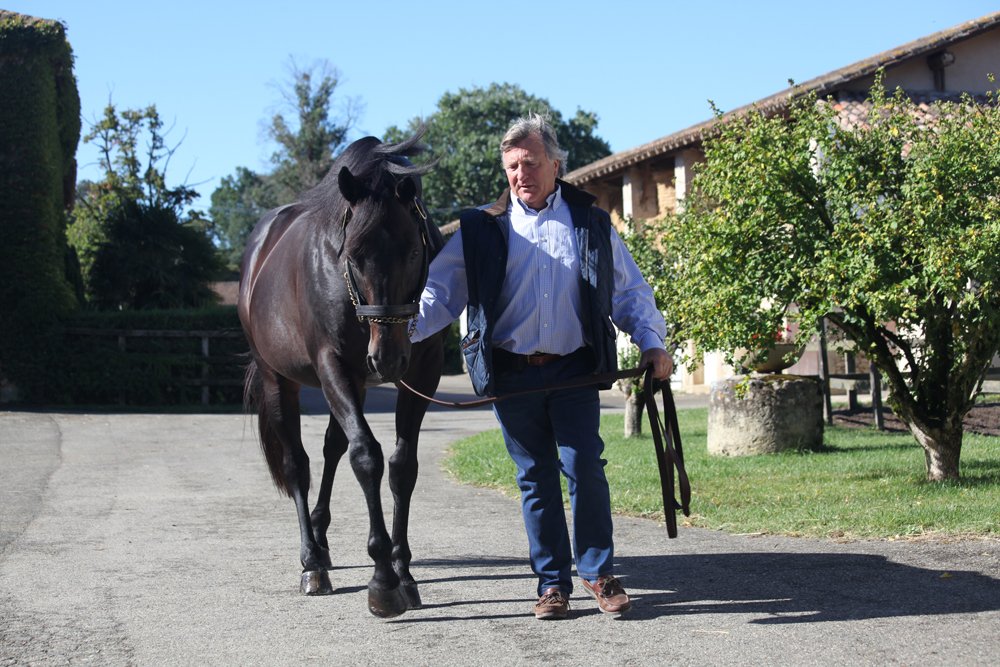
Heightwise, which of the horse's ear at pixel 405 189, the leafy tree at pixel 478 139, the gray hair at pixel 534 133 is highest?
the leafy tree at pixel 478 139

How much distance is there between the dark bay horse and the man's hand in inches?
41.9

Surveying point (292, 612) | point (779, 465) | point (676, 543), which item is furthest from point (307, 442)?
point (292, 612)

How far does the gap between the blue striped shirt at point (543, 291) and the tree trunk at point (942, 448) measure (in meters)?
4.15

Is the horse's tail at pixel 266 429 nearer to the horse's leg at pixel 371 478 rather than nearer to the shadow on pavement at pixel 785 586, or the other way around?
the shadow on pavement at pixel 785 586

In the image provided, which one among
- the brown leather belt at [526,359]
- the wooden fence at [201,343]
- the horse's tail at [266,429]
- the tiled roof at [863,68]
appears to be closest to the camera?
the brown leather belt at [526,359]

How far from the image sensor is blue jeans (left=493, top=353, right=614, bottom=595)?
193 inches

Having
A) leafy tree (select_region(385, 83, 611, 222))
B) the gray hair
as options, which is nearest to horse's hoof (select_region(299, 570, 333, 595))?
the gray hair

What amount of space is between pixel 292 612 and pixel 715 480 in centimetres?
510

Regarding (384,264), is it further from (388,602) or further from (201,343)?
(201,343)

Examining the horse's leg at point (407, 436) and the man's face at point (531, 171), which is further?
the horse's leg at point (407, 436)

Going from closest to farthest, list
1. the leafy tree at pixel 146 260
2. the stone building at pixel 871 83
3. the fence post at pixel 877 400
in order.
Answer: the fence post at pixel 877 400, the stone building at pixel 871 83, the leafy tree at pixel 146 260

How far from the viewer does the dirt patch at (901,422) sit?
1305cm

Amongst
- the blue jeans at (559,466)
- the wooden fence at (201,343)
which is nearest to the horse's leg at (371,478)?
the blue jeans at (559,466)

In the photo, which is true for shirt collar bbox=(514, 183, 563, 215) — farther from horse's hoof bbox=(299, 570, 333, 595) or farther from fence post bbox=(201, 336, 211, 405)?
fence post bbox=(201, 336, 211, 405)
